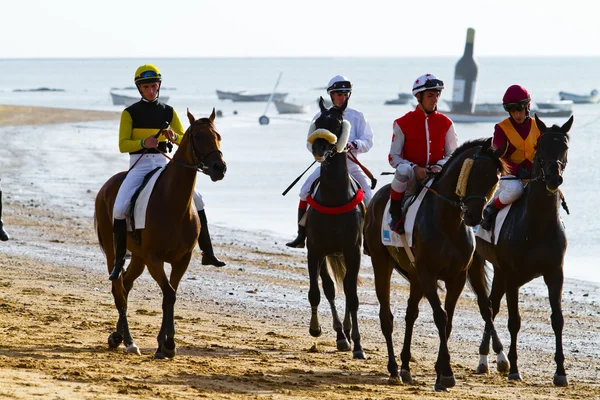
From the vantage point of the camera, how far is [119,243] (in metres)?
10.5

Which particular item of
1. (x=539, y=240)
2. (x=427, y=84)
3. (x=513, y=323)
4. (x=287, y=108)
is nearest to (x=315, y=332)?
(x=513, y=323)

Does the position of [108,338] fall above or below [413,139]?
below

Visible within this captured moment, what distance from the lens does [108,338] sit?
1070cm

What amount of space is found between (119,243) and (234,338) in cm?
193

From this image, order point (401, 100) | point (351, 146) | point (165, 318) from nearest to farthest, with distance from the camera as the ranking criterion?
point (165, 318) → point (351, 146) → point (401, 100)

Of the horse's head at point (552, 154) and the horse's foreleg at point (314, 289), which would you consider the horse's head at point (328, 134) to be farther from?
the horse's head at point (552, 154)

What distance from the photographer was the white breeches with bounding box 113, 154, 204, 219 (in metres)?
10.4

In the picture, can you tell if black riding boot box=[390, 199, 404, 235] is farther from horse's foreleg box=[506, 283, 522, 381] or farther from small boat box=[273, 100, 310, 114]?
small boat box=[273, 100, 310, 114]

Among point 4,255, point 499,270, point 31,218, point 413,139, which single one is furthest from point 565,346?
point 31,218

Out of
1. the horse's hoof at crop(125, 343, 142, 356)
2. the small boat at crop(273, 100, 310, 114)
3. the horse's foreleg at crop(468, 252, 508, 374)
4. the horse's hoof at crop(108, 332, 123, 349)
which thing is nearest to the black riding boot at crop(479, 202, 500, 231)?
the horse's foreleg at crop(468, 252, 508, 374)

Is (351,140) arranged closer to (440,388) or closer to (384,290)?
(384,290)

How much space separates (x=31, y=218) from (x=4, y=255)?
5015 mm

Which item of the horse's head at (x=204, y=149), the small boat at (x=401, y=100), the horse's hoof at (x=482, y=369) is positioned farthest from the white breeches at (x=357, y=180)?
the small boat at (x=401, y=100)

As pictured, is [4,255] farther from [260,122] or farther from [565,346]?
[260,122]
